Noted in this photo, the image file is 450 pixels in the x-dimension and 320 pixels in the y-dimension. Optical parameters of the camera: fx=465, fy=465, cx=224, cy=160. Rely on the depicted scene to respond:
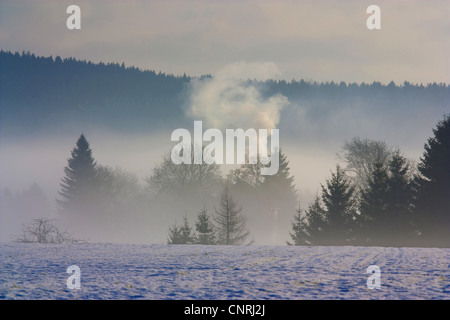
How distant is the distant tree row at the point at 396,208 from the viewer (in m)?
31.4

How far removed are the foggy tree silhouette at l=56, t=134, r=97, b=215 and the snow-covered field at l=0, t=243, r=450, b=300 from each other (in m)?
60.4

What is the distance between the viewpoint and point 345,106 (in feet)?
559

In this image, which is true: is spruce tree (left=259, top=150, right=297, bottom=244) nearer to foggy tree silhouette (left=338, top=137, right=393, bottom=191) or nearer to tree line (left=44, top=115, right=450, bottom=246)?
tree line (left=44, top=115, right=450, bottom=246)

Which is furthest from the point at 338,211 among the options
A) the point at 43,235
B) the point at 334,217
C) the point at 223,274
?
the point at 223,274

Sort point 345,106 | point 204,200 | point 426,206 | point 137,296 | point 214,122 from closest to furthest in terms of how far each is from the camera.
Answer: point 137,296 → point 426,206 → point 204,200 → point 214,122 → point 345,106

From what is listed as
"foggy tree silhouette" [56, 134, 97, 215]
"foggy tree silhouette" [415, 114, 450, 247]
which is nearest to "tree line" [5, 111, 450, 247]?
"foggy tree silhouette" [415, 114, 450, 247]

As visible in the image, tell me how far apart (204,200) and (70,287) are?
5717cm

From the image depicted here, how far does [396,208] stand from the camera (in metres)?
33.1

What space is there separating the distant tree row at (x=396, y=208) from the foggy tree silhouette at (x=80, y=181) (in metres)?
50.2

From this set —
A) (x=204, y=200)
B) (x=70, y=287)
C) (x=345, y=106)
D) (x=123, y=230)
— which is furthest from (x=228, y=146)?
(x=345, y=106)

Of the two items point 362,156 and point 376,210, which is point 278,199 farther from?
point 376,210

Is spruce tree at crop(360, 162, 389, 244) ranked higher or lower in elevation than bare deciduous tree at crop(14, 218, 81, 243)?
higher

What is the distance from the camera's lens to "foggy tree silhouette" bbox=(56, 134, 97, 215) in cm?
7825
